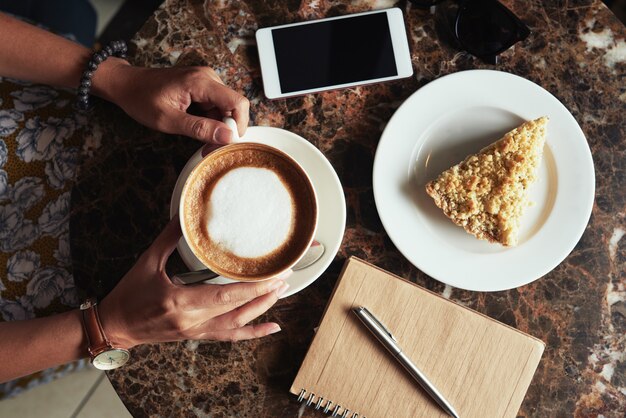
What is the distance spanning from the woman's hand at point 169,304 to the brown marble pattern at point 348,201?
13cm

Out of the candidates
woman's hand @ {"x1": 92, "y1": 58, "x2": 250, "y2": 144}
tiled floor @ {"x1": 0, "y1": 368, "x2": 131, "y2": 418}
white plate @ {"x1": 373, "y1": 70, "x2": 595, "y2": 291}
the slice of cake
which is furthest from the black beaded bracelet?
tiled floor @ {"x1": 0, "y1": 368, "x2": 131, "y2": 418}

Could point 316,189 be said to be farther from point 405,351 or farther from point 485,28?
point 485,28

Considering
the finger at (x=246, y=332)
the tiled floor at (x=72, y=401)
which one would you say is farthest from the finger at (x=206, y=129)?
the tiled floor at (x=72, y=401)

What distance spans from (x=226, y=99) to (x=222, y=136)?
0.44 ft

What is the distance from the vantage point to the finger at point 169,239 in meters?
1.25

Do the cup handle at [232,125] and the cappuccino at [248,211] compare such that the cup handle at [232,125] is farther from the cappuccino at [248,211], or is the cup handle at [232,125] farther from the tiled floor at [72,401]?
the tiled floor at [72,401]

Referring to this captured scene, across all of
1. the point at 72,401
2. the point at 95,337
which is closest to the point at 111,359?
the point at 95,337

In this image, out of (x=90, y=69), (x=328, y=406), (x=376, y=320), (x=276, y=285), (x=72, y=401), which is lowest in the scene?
(x=72, y=401)

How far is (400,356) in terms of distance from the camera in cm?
138

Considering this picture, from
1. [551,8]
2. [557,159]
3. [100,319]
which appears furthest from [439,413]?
[551,8]

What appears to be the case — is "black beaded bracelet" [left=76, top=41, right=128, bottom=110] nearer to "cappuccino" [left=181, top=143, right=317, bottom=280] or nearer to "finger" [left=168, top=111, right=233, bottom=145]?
"finger" [left=168, top=111, right=233, bottom=145]

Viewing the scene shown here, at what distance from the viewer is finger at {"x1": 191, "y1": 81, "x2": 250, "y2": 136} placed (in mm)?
1295

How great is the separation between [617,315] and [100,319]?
4.43 ft

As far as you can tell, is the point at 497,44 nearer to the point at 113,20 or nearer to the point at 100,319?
the point at 100,319
